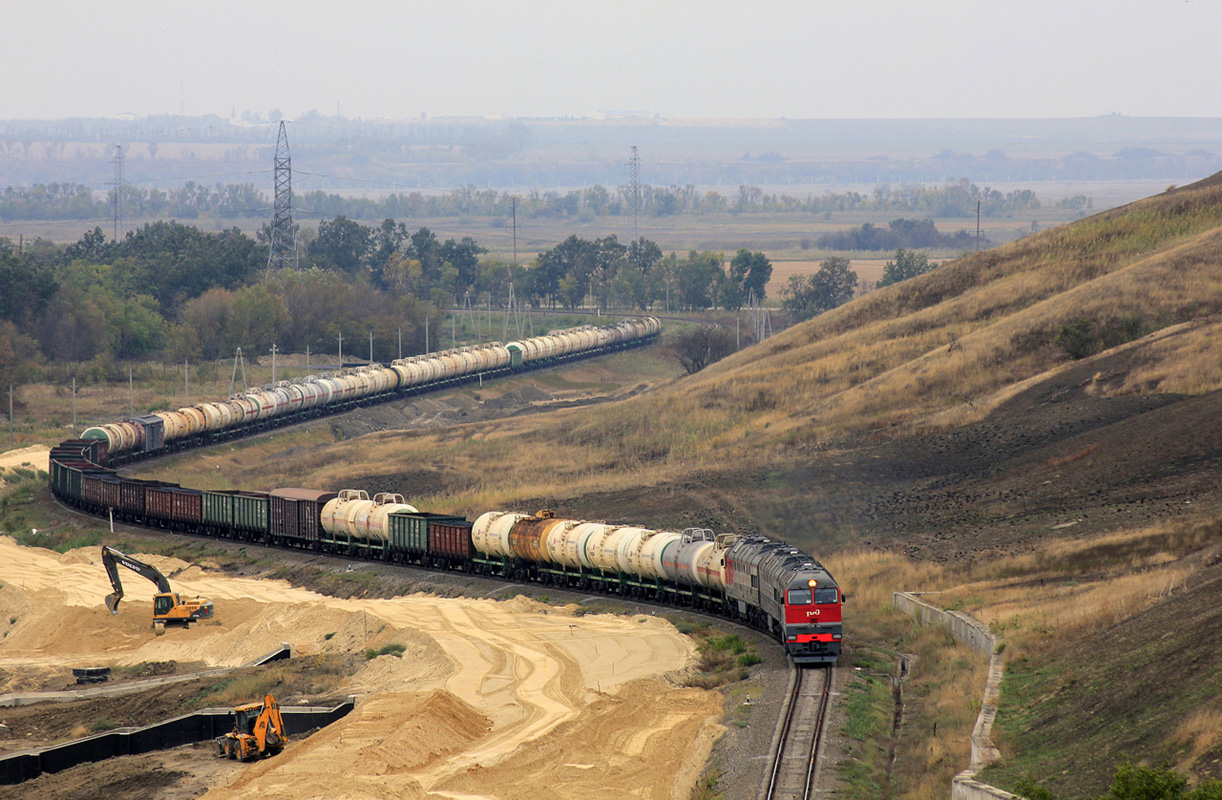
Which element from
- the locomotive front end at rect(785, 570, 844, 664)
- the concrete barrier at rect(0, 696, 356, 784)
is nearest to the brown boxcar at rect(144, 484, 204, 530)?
the concrete barrier at rect(0, 696, 356, 784)

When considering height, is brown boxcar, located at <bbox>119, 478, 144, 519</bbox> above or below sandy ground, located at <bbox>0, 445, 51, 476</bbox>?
above

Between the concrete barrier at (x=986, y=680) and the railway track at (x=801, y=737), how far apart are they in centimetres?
295

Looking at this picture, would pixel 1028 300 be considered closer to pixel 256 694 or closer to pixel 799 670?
pixel 799 670

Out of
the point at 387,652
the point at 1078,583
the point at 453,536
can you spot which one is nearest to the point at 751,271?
the point at 453,536

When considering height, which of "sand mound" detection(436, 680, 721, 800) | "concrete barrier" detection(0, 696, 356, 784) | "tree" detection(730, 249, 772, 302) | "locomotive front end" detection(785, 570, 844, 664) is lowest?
"concrete barrier" detection(0, 696, 356, 784)

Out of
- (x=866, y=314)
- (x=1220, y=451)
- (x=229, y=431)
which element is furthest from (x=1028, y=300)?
(x=229, y=431)

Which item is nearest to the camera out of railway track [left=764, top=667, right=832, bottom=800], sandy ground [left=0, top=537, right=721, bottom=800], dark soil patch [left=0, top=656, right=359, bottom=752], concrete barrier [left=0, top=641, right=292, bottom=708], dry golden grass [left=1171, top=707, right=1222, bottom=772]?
dry golden grass [left=1171, top=707, right=1222, bottom=772]

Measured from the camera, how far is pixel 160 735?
107 ft

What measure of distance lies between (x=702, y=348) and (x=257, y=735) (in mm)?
102408

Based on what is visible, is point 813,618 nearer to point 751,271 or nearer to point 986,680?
point 986,680

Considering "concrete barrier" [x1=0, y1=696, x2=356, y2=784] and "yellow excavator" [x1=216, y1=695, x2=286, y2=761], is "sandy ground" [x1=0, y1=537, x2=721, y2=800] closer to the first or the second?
"yellow excavator" [x1=216, y1=695, x2=286, y2=761]

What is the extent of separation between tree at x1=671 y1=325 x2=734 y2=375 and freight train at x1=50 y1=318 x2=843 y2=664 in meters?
43.7

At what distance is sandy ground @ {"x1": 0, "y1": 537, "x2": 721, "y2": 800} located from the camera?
27.0 metres

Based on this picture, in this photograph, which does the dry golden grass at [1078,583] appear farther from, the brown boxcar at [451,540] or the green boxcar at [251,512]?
the green boxcar at [251,512]
